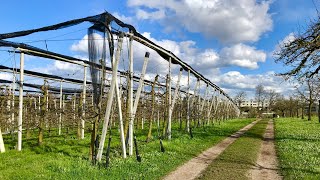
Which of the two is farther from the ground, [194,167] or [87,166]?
[87,166]

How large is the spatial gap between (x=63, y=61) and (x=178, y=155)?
991 centimetres

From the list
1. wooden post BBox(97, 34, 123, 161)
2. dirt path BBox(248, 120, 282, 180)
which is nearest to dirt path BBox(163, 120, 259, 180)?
dirt path BBox(248, 120, 282, 180)

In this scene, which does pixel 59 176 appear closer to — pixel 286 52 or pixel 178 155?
pixel 178 155

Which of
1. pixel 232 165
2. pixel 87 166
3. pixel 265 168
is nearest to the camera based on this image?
pixel 87 166

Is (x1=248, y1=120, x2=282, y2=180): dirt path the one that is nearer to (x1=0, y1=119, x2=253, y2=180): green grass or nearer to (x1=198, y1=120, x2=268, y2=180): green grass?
(x1=198, y1=120, x2=268, y2=180): green grass

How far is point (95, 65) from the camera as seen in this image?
39.2 ft

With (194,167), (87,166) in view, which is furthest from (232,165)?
(87,166)

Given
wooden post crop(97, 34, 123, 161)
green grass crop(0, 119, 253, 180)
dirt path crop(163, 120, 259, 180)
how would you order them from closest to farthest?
green grass crop(0, 119, 253, 180)
dirt path crop(163, 120, 259, 180)
wooden post crop(97, 34, 123, 161)

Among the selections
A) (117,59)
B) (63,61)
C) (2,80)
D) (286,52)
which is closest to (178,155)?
(117,59)

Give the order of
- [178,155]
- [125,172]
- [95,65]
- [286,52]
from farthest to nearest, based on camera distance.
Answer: [286,52] < [178,155] < [95,65] < [125,172]

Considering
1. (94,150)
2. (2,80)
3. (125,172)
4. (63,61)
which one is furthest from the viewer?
(2,80)

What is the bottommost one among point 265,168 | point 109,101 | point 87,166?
point 265,168

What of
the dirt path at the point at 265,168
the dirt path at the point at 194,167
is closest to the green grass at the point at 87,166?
the dirt path at the point at 194,167

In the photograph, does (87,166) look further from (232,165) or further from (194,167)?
(232,165)
